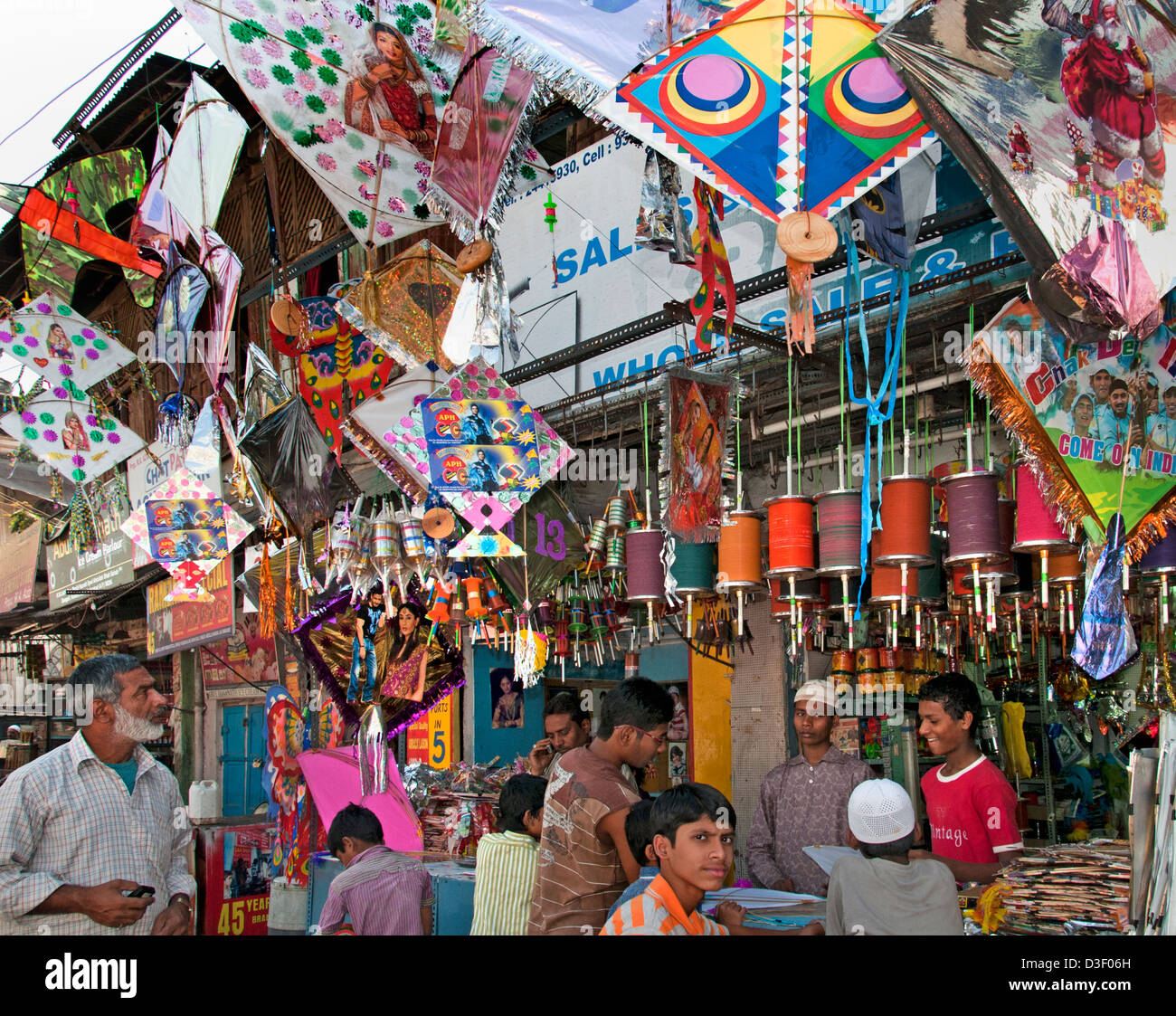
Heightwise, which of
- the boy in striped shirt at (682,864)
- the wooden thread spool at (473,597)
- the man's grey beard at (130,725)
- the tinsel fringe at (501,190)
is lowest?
the boy in striped shirt at (682,864)

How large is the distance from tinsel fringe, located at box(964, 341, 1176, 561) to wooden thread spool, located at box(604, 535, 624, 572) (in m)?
2.01

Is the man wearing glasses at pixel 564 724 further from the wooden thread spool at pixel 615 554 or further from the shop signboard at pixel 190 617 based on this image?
the shop signboard at pixel 190 617

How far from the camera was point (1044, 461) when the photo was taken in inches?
120

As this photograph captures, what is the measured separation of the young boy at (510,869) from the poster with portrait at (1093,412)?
1.98 metres

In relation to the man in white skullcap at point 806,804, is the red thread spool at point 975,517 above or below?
above

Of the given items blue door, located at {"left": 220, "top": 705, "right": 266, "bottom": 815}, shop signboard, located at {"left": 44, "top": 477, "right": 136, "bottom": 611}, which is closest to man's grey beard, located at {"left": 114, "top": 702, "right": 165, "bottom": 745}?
shop signboard, located at {"left": 44, "top": 477, "right": 136, "bottom": 611}

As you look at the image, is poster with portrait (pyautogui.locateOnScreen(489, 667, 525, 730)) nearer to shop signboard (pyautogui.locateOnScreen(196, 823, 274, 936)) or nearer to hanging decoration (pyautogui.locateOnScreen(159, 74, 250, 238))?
shop signboard (pyautogui.locateOnScreen(196, 823, 274, 936))

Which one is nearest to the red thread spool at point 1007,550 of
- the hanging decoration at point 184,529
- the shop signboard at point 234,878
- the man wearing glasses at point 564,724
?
the man wearing glasses at point 564,724

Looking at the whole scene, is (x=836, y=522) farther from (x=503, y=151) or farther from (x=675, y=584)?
(x=503, y=151)

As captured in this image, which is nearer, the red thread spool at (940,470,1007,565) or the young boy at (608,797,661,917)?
the young boy at (608,797,661,917)

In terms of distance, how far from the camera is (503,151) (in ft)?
12.7

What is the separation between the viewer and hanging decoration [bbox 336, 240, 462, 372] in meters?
4.86

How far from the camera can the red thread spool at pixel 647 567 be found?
13.5 ft

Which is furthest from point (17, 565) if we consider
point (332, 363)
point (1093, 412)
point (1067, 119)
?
point (1067, 119)
